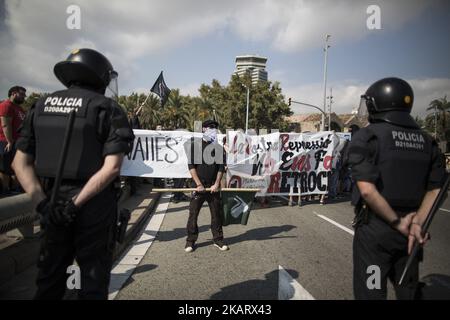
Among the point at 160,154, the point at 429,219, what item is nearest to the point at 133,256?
the point at 429,219

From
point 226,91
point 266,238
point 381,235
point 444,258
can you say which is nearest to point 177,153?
point 266,238

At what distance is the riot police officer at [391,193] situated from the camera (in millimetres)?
2186

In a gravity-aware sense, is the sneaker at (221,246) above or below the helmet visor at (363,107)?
below

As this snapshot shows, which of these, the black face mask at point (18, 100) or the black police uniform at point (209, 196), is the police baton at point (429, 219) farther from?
the black face mask at point (18, 100)

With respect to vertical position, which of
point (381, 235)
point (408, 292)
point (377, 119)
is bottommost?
point (408, 292)

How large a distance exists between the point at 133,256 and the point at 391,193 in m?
3.56

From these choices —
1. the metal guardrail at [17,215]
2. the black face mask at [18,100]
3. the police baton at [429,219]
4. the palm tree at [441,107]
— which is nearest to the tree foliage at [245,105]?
the palm tree at [441,107]

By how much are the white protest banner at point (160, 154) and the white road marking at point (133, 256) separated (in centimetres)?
160

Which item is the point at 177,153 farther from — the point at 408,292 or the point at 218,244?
the point at 408,292

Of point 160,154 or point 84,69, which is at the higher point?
point 84,69

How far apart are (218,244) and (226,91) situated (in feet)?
132

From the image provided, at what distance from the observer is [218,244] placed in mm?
4969

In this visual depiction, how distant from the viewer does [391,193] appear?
2.25 metres

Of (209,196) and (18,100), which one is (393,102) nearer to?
(209,196)
